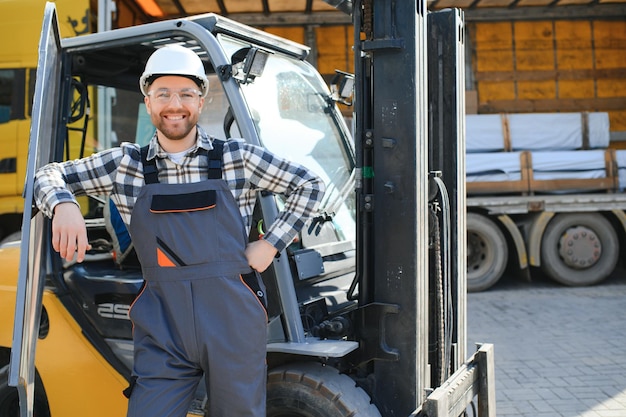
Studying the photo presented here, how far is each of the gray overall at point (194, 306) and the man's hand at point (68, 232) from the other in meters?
0.19

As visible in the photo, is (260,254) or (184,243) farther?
(260,254)

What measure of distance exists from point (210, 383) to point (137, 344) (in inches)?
11.8

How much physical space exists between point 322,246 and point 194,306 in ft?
3.55

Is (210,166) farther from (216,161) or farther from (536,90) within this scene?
(536,90)

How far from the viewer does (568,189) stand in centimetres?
905

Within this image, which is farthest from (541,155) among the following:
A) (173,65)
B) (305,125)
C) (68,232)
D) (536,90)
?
(68,232)

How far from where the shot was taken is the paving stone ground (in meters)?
4.86

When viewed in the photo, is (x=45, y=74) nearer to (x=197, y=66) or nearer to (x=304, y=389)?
(x=197, y=66)

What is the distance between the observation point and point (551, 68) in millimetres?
10203

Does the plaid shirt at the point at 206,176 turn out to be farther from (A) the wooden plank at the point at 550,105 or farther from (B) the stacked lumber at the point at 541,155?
(A) the wooden plank at the point at 550,105

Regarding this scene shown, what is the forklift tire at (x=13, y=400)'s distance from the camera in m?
3.40

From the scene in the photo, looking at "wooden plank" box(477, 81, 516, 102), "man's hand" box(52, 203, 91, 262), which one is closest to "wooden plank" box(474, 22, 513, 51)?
"wooden plank" box(477, 81, 516, 102)

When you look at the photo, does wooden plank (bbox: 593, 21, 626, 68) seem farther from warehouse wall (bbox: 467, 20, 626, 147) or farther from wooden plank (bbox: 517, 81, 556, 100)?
wooden plank (bbox: 517, 81, 556, 100)

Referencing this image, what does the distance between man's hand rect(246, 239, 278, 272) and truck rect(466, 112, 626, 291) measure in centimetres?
685
